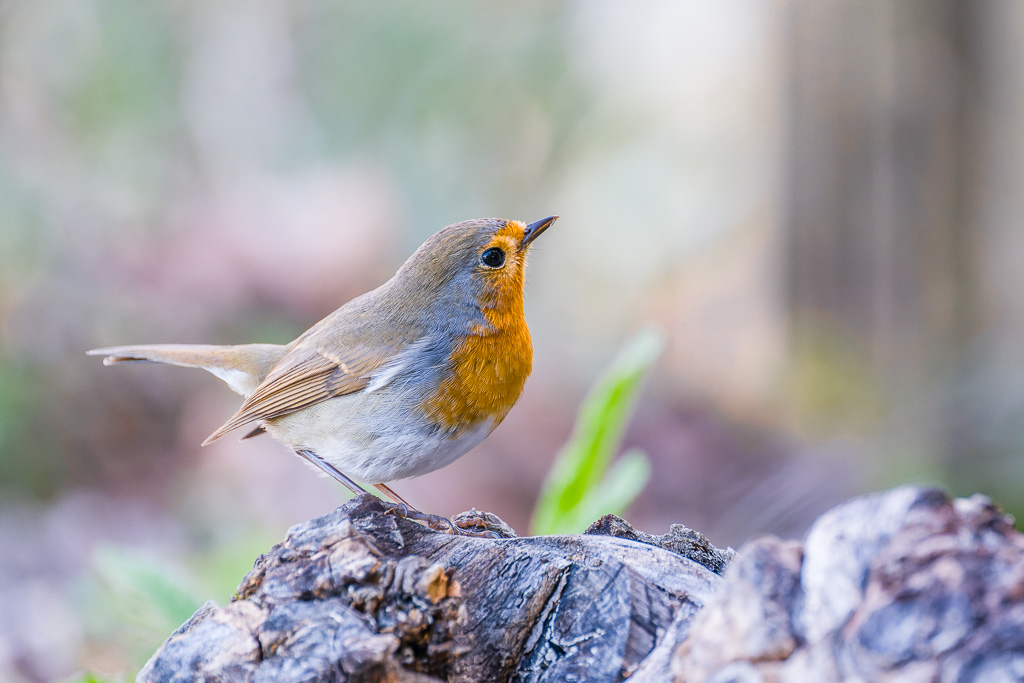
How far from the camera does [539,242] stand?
4570 millimetres

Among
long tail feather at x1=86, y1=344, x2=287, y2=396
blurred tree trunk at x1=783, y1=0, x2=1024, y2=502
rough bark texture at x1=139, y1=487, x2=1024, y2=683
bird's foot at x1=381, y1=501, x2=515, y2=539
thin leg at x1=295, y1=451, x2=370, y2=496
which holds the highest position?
blurred tree trunk at x1=783, y1=0, x2=1024, y2=502

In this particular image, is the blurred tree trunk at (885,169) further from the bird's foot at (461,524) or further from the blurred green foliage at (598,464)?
the bird's foot at (461,524)

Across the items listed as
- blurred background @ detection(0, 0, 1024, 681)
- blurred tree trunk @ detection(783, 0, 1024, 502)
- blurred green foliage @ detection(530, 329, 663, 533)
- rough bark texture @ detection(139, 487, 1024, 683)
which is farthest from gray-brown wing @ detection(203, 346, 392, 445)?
blurred tree trunk @ detection(783, 0, 1024, 502)

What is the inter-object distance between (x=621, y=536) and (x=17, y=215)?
4.82 metres

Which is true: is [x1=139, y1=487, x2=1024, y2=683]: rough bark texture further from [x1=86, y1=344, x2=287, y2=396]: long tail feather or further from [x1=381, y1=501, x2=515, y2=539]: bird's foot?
[x1=86, y1=344, x2=287, y2=396]: long tail feather

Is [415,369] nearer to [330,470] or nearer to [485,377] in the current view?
[485,377]

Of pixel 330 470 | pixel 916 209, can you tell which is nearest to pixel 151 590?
pixel 330 470

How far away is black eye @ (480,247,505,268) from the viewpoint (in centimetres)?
231

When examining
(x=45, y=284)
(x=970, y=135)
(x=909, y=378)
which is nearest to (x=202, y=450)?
(x=45, y=284)

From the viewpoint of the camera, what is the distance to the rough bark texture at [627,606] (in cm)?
93

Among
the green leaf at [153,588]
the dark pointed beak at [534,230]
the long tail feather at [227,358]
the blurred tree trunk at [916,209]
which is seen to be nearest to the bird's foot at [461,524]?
the green leaf at [153,588]

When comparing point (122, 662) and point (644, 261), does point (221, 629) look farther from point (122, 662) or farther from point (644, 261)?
point (644, 261)

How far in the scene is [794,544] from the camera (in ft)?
3.46

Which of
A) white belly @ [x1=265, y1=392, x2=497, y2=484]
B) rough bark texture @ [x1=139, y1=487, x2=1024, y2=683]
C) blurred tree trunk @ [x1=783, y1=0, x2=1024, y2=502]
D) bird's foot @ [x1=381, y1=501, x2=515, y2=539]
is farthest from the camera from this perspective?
blurred tree trunk @ [x1=783, y1=0, x2=1024, y2=502]
